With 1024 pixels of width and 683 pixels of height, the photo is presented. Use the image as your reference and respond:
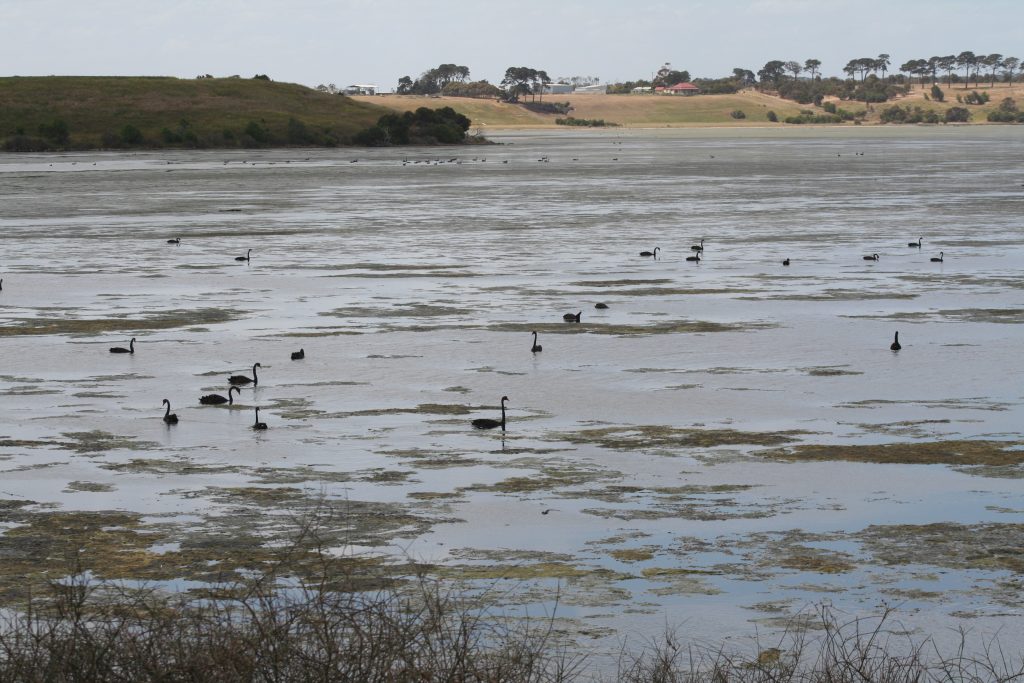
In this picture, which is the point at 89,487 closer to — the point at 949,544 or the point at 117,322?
the point at 949,544

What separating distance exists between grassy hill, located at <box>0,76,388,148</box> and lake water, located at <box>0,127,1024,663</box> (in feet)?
288

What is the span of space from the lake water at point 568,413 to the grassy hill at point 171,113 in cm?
8778

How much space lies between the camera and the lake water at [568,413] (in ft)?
Result: 34.4

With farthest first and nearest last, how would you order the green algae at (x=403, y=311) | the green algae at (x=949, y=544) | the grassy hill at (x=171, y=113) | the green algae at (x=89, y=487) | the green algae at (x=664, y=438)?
1. the grassy hill at (x=171, y=113)
2. the green algae at (x=403, y=311)
3. the green algae at (x=664, y=438)
4. the green algae at (x=89, y=487)
5. the green algae at (x=949, y=544)

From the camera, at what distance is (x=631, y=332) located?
21.4 m

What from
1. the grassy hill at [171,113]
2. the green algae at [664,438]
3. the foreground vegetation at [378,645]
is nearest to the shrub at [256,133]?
the grassy hill at [171,113]

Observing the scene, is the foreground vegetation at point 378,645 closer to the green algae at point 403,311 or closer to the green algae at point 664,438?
the green algae at point 664,438

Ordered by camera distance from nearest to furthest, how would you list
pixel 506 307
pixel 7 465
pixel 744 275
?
1. pixel 7 465
2. pixel 506 307
3. pixel 744 275

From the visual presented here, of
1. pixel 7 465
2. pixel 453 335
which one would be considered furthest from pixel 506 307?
pixel 7 465

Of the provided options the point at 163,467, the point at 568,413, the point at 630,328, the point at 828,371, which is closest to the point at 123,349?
the point at 163,467

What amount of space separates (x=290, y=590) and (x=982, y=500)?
5.81 meters

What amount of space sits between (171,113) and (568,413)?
124 metres

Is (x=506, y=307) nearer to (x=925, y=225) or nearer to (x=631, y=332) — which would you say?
(x=631, y=332)

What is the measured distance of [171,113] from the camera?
134 metres
